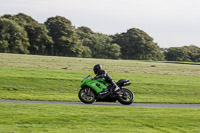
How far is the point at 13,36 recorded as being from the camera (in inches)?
3922

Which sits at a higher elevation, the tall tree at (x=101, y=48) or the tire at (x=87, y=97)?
the tall tree at (x=101, y=48)

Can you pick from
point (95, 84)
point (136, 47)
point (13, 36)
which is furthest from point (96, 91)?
point (136, 47)

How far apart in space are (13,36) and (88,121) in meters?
92.1

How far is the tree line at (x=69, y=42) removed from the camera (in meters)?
100

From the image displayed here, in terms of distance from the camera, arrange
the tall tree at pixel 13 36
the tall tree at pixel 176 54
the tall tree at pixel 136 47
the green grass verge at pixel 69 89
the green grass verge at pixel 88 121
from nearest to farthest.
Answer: the green grass verge at pixel 88 121, the green grass verge at pixel 69 89, the tall tree at pixel 13 36, the tall tree at pixel 136 47, the tall tree at pixel 176 54

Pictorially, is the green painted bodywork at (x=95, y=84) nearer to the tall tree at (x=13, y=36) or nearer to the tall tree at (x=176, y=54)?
the tall tree at (x=13, y=36)

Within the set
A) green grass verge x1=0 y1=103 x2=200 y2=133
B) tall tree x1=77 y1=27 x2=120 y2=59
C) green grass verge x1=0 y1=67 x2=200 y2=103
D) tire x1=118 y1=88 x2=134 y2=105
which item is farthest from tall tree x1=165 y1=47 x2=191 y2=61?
green grass verge x1=0 y1=103 x2=200 y2=133

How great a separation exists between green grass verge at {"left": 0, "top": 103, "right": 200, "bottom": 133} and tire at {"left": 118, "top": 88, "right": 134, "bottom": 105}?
1.39 metres

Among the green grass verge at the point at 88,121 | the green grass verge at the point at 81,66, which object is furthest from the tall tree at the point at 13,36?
the green grass verge at the point at 88,121

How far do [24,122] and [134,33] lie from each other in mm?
140421

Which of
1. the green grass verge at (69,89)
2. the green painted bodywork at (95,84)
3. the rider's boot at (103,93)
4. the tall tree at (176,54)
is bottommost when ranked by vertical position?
the green grass verge at (69,89)

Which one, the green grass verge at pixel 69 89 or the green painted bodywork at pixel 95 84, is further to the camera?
the green grass verge at pixel 69 89

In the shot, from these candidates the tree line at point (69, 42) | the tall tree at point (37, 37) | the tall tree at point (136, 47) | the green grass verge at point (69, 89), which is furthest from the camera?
the tall tree at point (136, 47)

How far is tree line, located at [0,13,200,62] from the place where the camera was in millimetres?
100062
